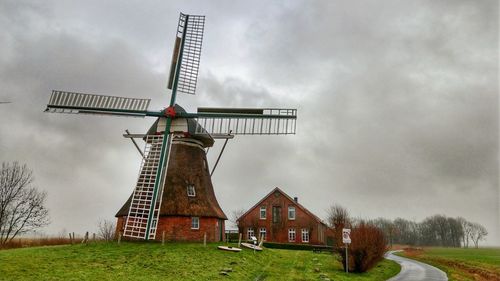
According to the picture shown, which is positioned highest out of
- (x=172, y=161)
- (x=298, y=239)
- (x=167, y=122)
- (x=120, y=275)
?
(x=167, y=122)

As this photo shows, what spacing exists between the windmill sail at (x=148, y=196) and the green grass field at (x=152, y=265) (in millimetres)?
1190

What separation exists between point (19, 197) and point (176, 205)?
21.4 m

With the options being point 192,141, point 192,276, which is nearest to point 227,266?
point 192,276

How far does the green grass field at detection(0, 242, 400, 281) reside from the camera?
57.5 ft

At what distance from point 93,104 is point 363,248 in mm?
21286

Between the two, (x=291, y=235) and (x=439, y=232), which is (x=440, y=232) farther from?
(x=291, y=235)

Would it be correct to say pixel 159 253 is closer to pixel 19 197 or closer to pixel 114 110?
pixel 114 110

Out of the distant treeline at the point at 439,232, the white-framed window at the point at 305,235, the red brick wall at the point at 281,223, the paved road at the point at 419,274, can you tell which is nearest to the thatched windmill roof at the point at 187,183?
the paved road at the point at 419,274

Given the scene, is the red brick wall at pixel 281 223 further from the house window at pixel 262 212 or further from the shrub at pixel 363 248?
the shrub at pixel 363 248

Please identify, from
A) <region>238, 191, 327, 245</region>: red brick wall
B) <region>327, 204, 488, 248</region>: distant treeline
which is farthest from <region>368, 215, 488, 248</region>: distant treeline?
<region>238, 191, 327, 245</region>: red brick wall

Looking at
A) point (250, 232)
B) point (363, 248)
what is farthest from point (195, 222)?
point (250, 232)

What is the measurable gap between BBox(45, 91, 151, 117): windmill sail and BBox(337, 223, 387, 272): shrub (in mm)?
17392

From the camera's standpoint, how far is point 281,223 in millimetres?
52156

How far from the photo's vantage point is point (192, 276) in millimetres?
18672
